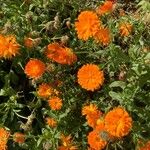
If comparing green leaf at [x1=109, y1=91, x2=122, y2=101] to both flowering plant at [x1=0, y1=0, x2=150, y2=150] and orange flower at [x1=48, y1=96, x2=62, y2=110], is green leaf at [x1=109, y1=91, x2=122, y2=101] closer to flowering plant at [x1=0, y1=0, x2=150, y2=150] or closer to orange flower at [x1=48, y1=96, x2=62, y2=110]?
flowering plant at [x1=0, y1=0, x2=150, y2=150]

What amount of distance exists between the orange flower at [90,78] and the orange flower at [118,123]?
33 cm

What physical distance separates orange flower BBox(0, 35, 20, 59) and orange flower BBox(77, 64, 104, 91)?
561mm

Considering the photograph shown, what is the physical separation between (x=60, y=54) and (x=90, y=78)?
0.36m

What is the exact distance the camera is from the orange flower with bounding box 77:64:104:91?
12.2 feet

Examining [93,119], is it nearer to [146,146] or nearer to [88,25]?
[146,146]

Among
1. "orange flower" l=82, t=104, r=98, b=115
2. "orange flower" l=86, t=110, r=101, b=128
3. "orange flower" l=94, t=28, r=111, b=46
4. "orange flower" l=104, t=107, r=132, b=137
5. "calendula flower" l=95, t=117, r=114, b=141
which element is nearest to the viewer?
"orange flower" l=104, t=107, r=132, b=137

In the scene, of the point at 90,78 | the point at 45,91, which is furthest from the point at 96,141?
the point at 45,91

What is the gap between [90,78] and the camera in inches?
146

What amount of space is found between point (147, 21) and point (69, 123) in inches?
38.6

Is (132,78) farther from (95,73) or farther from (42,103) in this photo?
(42,103)

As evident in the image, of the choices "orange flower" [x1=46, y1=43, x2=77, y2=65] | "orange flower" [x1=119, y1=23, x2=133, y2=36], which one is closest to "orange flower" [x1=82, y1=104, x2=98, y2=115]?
"orange flower" [x1=46, y1=43, x2=77, y2=65]

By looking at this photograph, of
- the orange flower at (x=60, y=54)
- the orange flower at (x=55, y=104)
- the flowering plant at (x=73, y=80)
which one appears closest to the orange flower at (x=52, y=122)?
the flowering plant at (x=73, y=80)

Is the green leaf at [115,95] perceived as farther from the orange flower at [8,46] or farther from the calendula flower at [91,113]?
the orange flower at [8,46]

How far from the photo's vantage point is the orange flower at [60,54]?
3.93 metres
